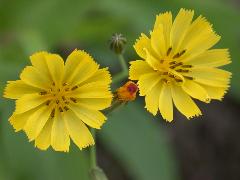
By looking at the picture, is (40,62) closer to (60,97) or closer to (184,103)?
(60,97)

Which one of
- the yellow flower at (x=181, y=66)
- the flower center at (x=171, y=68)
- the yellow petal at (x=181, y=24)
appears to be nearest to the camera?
the yellow flower at (x=181, y=66)

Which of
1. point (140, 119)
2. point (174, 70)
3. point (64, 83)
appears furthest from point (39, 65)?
point (140, 119)

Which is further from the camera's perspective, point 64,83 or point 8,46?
point 8,46

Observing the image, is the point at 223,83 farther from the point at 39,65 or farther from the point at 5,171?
the point at 5,171

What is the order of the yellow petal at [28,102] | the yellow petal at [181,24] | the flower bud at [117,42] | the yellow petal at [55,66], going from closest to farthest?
the yellow petal at [28,102] → the yellow petal at [55,66] → the yellow petal at [181,24] → the flower bud at [117,42]

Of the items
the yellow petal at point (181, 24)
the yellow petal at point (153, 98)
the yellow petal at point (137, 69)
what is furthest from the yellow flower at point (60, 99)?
the yellow petal at point (181, 24)

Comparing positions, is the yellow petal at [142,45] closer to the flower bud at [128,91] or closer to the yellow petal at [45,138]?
the flower bud at [128,91]

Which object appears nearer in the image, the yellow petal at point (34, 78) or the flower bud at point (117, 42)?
the yellow petal at point (34, 78)

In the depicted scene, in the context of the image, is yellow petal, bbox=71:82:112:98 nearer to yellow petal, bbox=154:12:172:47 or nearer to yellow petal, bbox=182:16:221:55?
yellow petal, bbox=154:12:172:47
